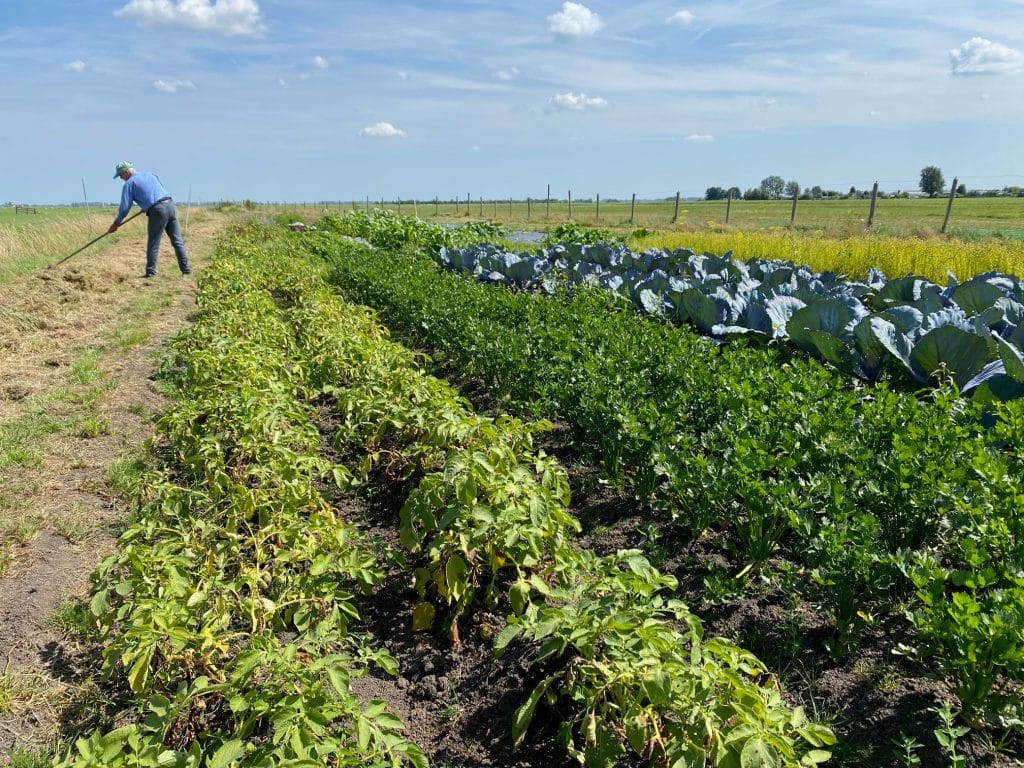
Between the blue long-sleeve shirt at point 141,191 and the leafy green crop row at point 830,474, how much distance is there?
9.38m

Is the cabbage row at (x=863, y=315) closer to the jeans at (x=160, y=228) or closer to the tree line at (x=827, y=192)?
the jeans at (x=160, y=228)

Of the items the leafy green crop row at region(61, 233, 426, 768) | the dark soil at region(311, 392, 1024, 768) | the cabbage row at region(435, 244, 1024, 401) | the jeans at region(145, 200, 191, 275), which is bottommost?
the dark soil at region(311, 392, 1024, 768)

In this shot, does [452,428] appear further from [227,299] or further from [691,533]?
[227,299]

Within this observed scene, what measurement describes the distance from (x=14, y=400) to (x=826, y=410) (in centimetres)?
579

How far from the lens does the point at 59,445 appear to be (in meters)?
4.34

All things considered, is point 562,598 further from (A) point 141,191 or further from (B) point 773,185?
(B) point 773,185

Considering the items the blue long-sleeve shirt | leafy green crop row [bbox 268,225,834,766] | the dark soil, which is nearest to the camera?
leafy green crop row [bbox 268,225,834,766]

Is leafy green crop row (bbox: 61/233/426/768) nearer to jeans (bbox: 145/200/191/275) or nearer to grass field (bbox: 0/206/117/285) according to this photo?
jeans (bbox: 145/200/191/275)

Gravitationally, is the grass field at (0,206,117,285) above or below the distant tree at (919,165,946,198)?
below

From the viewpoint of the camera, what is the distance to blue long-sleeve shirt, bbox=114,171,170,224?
37.0 ft

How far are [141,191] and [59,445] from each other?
8713 millimetres

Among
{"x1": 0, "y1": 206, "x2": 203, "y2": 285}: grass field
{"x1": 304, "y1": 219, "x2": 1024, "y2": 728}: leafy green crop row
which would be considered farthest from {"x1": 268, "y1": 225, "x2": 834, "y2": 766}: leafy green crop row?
{"x1": 0, "y1": 206, "x2": 203, "y2": 285}: grass field

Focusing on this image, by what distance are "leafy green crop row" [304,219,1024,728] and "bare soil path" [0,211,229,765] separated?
2.53 metres

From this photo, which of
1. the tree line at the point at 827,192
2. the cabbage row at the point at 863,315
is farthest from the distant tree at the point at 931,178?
the cabbage row at the point at 863,315
